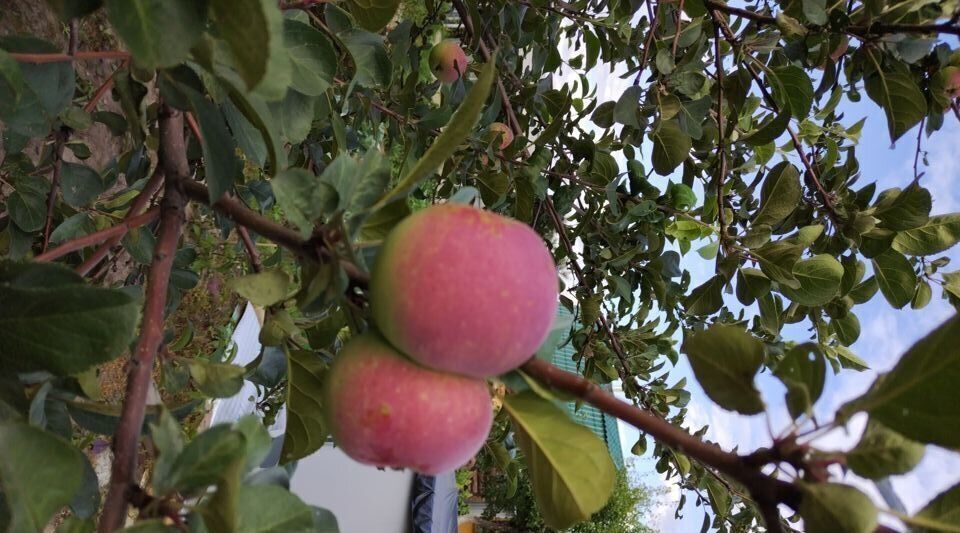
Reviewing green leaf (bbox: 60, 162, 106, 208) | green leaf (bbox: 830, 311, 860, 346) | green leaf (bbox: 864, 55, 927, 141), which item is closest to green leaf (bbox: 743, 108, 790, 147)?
green leaf (bbox: 864, 55, 927, 141)

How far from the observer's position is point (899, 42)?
0.85 m

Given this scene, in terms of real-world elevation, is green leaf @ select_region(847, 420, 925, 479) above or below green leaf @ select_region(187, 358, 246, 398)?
above

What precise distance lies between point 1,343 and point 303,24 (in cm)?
41

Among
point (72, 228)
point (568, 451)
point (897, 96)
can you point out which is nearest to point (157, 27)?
point (568, 451)

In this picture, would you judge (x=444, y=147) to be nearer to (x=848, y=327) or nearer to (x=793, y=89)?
(x=793, y=89)

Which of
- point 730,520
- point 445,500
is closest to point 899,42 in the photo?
point 730,520

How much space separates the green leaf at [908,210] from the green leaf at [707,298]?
28 cm

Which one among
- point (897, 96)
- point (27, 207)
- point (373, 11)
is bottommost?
point (27, 207)

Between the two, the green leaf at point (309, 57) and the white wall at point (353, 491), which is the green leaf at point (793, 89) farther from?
the white wall at point (353, 491)

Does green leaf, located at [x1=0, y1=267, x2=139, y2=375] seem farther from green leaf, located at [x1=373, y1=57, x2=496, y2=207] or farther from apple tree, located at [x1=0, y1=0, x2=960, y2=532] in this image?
green leaf, located at [x1=373, y1=57, x2=496, y2=207]

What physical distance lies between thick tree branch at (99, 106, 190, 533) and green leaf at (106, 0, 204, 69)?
8.0 inches

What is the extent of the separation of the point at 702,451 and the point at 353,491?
3109 millimetres

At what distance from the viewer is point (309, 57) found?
651mm

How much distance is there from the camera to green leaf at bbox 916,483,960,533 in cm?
36
